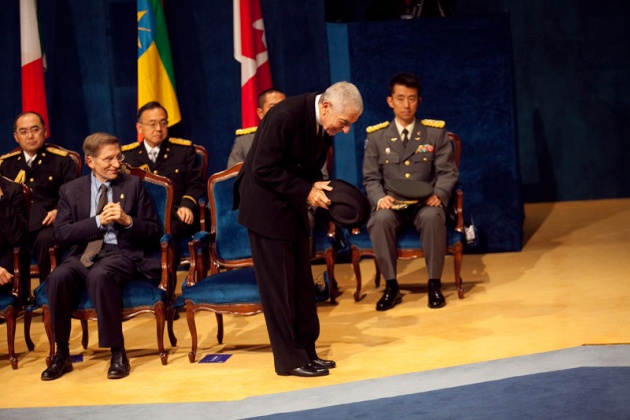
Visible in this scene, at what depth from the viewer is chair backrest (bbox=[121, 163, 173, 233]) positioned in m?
6.04

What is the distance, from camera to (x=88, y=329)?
21.1ft

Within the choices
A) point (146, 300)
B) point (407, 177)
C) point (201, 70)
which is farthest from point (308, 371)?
point (201, 70)

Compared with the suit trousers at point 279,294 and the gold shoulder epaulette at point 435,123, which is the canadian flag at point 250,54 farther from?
the suit trousers at point 279,294

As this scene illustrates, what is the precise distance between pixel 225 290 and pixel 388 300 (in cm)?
132

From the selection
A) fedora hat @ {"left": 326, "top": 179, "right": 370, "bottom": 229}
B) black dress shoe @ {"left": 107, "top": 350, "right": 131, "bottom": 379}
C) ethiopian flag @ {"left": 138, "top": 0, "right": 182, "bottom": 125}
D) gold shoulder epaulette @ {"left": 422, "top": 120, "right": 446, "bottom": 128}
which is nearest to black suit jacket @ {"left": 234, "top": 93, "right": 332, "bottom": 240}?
fedora hat @ {"left": 326, "top": 179, "right": 370, "bottom": 229}

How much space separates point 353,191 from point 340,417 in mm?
1131

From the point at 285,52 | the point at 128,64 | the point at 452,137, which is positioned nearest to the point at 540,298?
the point at 452,137

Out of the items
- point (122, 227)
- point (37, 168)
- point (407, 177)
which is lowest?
point (122, 227)

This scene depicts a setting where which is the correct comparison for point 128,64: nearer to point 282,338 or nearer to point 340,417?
point 282,338

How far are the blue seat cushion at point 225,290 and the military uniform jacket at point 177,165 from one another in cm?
143

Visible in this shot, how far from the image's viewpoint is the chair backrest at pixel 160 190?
19.8 ft

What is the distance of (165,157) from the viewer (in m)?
7.05

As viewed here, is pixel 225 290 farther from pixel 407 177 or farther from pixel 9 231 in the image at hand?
pixel 407 177

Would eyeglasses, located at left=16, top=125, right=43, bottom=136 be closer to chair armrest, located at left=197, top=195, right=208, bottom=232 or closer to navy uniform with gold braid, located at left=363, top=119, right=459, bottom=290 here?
chair armrest, located at left=197, top=195, right=208, bottom=232
